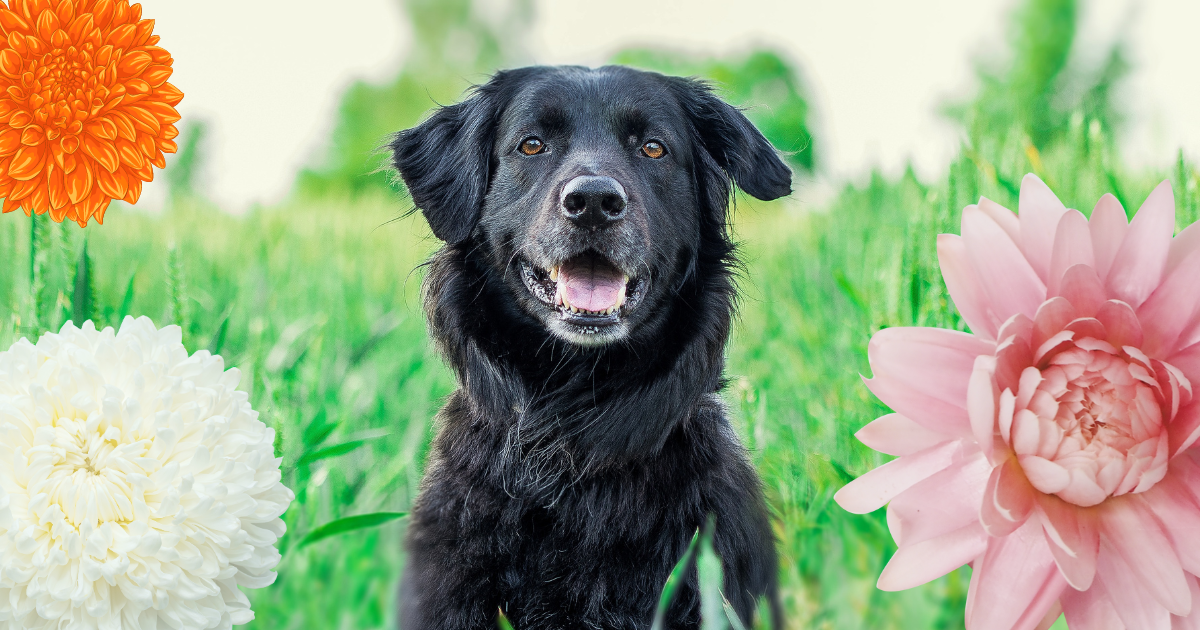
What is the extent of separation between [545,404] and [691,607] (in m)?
0.85

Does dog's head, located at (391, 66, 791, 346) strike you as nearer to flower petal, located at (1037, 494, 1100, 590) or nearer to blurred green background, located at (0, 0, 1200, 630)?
blurred green background, located at (0, 0, 1200, 630)

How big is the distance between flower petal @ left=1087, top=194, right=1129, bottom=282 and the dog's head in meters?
1.35

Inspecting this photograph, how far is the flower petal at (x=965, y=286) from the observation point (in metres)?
1.23

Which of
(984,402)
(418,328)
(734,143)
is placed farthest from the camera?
(418,328)

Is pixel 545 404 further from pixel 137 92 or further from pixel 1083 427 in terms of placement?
pixel 1083 427

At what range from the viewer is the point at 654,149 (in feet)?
9.27

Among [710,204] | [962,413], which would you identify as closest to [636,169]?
[710,204]

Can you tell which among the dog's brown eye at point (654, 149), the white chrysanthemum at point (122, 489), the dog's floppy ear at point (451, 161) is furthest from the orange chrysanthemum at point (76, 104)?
the dog's brown eye at point (654, 149)

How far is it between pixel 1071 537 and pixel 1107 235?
45 cm

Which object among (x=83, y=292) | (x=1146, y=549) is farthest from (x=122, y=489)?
(x=1146, y=549)

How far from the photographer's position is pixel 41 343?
5.47 feet

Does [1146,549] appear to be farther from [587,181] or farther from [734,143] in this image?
[734,143]

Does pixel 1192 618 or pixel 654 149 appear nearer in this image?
pixel 1192 618

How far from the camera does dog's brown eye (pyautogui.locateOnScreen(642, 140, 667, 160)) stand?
2.80 m
